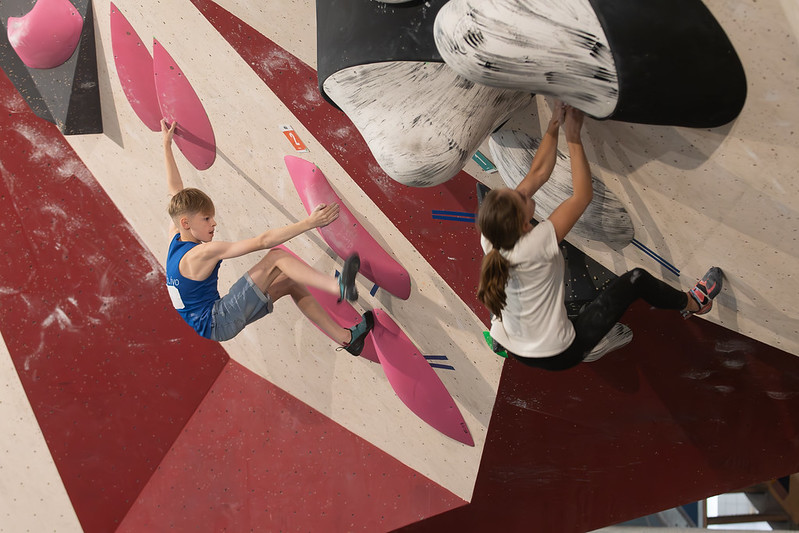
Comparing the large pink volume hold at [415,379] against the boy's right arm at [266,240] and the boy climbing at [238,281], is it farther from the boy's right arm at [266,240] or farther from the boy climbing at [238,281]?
the boy's right arm at [266,240]

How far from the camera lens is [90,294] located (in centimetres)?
257

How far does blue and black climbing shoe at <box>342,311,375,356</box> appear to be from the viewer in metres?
2.18

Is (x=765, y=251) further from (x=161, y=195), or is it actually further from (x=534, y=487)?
(x=161, y=195)

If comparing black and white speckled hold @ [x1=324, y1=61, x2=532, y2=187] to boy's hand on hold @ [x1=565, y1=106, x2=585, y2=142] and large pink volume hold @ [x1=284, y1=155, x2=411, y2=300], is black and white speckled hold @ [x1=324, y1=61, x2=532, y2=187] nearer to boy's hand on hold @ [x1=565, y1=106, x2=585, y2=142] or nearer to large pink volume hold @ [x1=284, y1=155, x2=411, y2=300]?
boy's hand on hold @ [x1=565, y1=106, x2=585, y2=142]

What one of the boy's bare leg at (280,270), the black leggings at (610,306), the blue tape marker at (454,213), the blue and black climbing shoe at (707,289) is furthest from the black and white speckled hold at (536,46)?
the boy's bare leg at (280,270)

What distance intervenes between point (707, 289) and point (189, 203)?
4.47 feet

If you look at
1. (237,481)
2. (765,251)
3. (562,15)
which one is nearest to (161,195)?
(237,481)

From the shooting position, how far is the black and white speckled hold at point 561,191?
5.33 feet

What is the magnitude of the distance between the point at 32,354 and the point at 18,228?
19.3 inches

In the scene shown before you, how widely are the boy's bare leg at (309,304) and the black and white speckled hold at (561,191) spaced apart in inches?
29.4

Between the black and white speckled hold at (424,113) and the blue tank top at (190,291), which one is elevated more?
the black and white speckled hold at (424,113)

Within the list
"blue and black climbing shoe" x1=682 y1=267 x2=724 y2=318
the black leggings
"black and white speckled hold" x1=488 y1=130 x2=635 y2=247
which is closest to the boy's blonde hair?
"black and white speckled hold" x1=488 y1=130 x2=635 y2=247

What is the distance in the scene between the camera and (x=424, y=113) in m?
1.52

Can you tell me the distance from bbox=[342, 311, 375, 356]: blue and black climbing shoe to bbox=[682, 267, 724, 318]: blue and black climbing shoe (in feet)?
3.30
